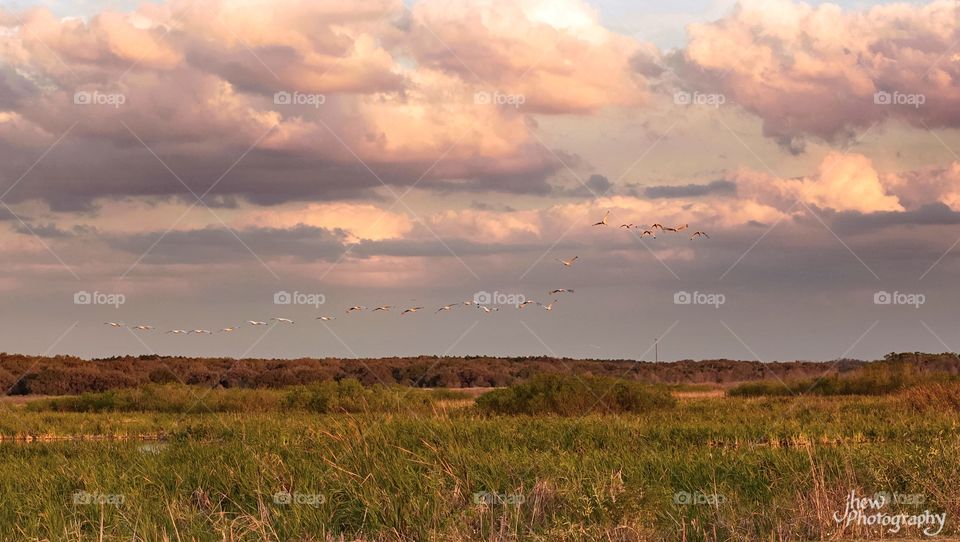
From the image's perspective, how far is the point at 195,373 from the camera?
80.2 m

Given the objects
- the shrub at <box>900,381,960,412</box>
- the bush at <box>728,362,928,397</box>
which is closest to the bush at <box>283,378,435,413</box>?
the shrub at <box>900,381,960,412</box>

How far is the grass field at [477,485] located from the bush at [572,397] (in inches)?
456

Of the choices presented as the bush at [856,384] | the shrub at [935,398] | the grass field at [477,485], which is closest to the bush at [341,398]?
the grass field at [477,485]

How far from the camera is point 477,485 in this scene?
685 inches

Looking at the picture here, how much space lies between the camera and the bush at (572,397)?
41.6 meters

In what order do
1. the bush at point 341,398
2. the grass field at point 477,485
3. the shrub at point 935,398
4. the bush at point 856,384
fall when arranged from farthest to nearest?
1. the bush at point 856,384
2. the bush at point 341,398
3. the shrub at point 935,398
4. the grass field at point 477,485

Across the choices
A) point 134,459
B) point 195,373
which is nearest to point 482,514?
point 134,459

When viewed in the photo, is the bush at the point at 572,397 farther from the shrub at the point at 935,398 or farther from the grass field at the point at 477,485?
the grass field at the point at 477,485

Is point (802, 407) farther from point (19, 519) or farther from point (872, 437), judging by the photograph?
point (19, 519)

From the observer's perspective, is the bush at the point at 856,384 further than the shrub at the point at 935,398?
Yes

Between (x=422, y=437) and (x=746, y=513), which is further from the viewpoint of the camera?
(x=422, y=437)

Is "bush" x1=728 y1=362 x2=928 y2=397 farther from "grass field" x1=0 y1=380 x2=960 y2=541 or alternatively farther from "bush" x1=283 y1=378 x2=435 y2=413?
"grass field" x1=0 y1=380 x2=960 y2=541

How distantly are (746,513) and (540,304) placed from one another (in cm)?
1267

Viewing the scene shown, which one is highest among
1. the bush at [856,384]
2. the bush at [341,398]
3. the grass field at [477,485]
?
the bush at [856,384]
